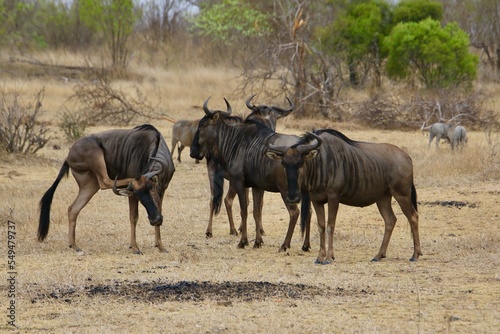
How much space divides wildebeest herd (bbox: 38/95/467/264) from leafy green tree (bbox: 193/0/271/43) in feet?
74.7

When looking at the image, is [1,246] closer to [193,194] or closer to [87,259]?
[87,259]

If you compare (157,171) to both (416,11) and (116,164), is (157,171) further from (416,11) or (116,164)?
(416,11)

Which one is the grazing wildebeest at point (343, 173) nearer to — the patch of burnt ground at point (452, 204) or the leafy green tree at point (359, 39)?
the patch of burnt ground at point (452, 204)

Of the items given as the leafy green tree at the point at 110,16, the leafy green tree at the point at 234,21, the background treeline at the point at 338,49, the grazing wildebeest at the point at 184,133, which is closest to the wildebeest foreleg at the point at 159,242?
the grazing wildebeest at the point at 184,133

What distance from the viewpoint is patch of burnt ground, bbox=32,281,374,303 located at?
24.6 feet

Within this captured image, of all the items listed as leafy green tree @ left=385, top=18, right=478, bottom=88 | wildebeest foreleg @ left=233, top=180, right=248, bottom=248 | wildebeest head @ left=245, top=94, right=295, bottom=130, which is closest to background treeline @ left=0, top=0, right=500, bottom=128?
leafy green tree @ left=385, top=18, right=478, bottom=88

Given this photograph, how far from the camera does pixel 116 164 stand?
1068 cm

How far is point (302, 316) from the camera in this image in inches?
271

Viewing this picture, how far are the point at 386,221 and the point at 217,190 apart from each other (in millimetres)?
2292

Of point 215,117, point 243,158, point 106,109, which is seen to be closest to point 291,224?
point 243,158

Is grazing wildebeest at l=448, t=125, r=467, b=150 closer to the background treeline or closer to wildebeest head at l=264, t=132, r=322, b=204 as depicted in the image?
the background treeline

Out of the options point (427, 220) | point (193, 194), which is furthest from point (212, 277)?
point (193, 194)

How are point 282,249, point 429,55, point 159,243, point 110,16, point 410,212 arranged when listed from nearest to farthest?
point 410,212 → point 159,243 → point 282,249 → point 429,55 → point 110,16

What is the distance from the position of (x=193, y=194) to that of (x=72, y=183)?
2361mm
